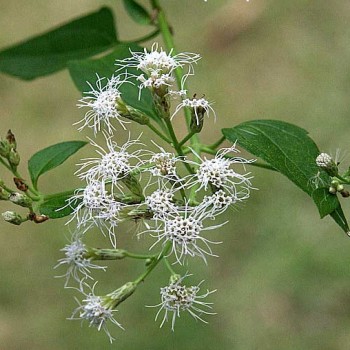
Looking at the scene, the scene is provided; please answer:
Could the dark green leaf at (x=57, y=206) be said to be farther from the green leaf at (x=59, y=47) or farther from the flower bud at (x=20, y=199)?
the green leaf at (x=59, y=47)

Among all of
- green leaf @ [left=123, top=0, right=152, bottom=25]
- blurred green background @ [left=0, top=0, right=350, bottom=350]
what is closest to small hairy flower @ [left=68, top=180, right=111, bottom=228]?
green leaf @ [left=123, top=0, right=152, bottom=25]

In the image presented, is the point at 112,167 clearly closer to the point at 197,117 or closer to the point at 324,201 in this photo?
the point at 197,117

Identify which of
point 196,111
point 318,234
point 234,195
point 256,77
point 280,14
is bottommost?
point 318,234

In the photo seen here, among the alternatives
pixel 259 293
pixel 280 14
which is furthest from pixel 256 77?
pixel 259 293

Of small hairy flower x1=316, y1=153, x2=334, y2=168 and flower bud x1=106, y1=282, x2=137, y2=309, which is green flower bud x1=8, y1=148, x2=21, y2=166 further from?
small hairy flower x1=316, y1=153, x2=334, y2=168

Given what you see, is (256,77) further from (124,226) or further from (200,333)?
(200,333)
